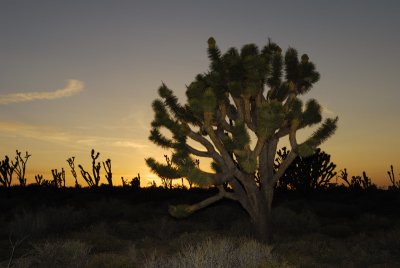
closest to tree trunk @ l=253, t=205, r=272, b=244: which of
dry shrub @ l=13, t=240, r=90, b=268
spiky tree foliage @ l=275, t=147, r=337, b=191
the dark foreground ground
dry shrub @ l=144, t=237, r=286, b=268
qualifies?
the dark foreground ground

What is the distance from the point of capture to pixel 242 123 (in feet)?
34.7

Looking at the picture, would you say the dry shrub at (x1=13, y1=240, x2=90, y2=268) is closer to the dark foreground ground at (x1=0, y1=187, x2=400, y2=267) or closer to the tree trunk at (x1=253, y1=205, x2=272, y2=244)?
the dark foreground ground at (x1=0, y1=187, x2=400, y2=267)

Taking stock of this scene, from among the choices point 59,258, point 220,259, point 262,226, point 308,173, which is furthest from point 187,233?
point 308,173

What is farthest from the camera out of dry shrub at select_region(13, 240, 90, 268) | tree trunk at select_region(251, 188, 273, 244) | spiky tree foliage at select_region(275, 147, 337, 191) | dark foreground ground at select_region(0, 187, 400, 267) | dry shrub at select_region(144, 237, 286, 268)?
spiky tree foliage at select_region(275, 147, 337, 191)

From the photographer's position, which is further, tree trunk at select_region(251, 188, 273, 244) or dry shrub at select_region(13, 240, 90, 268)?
tree trunk at select_region(251, 188, 273, 244)

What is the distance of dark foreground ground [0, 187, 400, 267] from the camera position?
8523mm

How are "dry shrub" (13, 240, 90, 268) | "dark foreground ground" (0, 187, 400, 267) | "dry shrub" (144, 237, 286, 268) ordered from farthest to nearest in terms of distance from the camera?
"dry shrub" (13, 240, 90, 268) < "dark foreground ground" (0, 187, 400, 267) < "dry shrub" (144, 237, 286, 268)

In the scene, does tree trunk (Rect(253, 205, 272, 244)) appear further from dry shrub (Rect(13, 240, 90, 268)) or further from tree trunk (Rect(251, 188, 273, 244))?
dry shrub (Rect(13, 240, 90, 268))

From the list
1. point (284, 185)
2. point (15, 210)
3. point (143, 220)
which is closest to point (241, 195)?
point (143, 220)

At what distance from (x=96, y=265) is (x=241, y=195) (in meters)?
4.43

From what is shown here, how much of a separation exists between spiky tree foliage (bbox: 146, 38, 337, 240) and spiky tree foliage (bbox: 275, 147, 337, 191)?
1269cm

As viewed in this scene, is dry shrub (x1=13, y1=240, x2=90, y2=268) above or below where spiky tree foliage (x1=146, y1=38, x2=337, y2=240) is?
below

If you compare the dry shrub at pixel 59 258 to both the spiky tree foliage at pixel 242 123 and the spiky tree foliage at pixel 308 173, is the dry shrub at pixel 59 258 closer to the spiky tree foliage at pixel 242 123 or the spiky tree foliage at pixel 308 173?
the spiky tree foliage at pixel 242 123

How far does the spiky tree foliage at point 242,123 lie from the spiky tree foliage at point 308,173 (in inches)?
500
